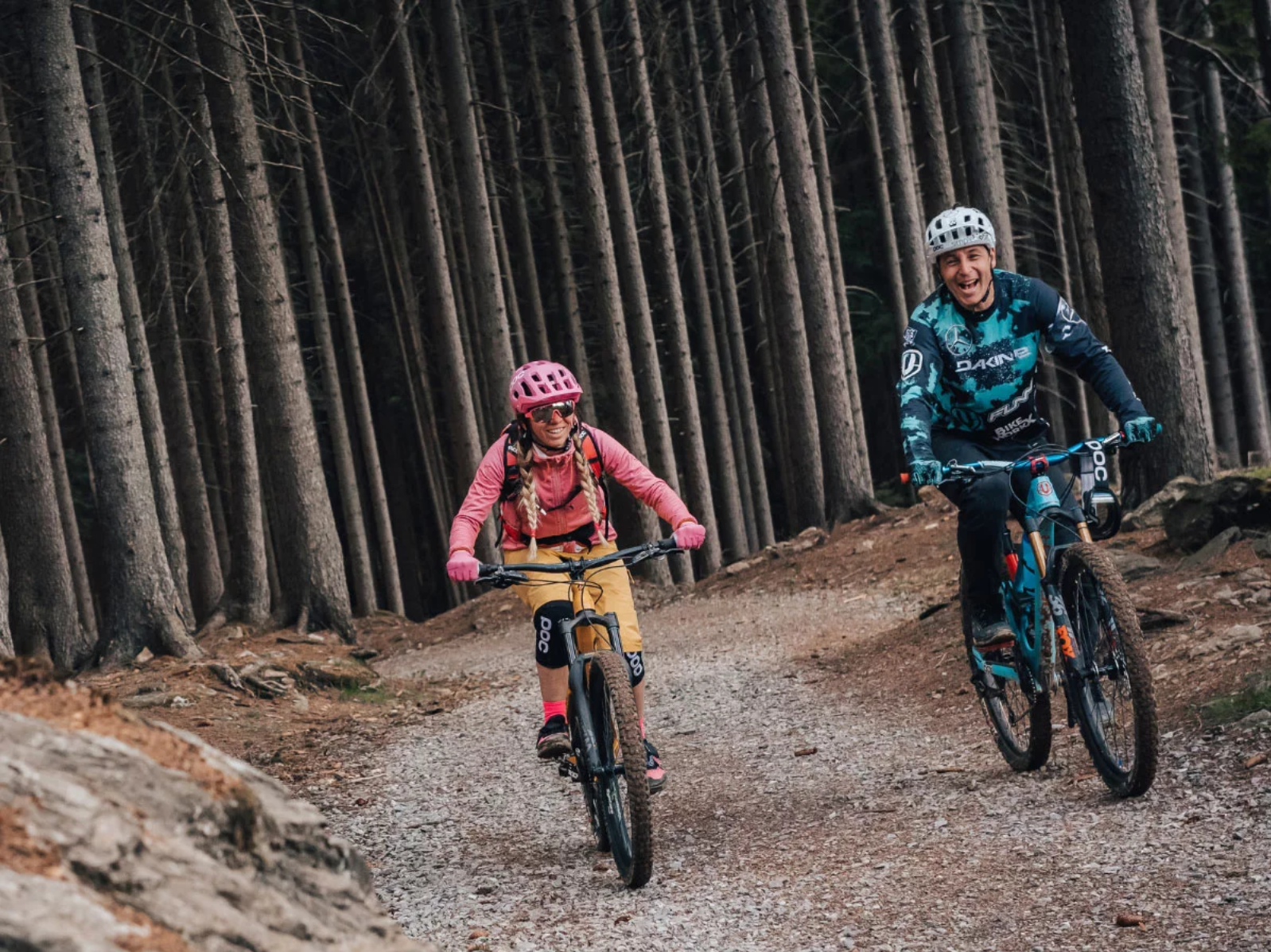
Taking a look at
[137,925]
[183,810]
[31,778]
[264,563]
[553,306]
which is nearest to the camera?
[137,925]

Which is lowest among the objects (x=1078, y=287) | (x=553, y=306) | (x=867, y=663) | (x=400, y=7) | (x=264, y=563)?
(x=867, y=663)

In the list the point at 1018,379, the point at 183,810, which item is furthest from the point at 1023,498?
the point at 183,810

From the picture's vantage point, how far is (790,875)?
16.6 feet

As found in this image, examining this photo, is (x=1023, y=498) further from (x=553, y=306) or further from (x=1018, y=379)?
(x=553, y=306)

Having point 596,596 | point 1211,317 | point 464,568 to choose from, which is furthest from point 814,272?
point 1211,317

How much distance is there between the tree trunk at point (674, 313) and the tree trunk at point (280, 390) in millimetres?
7658

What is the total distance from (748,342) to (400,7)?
860 inches

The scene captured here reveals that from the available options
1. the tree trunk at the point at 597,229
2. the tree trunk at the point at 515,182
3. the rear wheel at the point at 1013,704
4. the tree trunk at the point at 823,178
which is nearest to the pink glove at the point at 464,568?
the rear wheel at the point at 1013,704

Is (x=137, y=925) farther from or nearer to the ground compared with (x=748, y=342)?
nearer to the ground

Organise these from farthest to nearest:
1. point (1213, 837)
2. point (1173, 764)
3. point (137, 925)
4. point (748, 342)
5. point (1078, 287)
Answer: point (748, 342) → point (1078, 287) → point (1173, 764) → point (1213, 837) → point (137, 925)

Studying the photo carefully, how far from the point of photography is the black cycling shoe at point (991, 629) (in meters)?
5.86

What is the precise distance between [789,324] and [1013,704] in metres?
13.8

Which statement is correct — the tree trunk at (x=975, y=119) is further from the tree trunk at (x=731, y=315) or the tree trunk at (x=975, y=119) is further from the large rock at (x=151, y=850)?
the large rock at (x=151, y=850)

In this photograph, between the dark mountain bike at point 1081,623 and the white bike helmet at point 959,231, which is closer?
the dark mountain bike at point 1081,623
